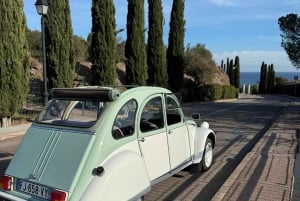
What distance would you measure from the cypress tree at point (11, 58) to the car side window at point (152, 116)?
1064cm

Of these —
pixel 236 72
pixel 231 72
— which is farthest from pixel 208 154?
pixel 231 72

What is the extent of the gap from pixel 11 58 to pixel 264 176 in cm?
1137

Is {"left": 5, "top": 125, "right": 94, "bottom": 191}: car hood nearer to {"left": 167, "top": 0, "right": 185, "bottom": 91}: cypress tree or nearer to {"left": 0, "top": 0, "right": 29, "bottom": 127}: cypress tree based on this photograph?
{"left": 0, "top": 0, "right": 29, "bottom": 127}: cypress tree

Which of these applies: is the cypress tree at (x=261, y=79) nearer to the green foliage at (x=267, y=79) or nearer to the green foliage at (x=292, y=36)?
the green foliage at (x=267, y=79)

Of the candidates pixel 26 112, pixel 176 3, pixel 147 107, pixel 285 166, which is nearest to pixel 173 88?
pixel 176 3

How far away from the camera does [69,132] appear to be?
15.7 feet

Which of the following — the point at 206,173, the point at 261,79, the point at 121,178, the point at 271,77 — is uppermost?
the point at 271,77

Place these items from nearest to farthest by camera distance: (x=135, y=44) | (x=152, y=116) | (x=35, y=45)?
1. (x=152, y=116)
2. (x=135, y=44)
3. (x=35, y=45)

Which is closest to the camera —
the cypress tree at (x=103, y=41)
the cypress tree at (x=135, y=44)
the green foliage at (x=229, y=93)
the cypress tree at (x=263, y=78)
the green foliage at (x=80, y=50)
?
the cypress tree at (x=103, y=41)

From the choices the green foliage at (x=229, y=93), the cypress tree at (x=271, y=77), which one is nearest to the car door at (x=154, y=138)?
the green foliage at (x=229, y=93)

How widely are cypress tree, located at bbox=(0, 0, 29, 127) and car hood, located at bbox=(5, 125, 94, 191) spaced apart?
10.8 m

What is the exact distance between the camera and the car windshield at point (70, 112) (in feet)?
16.5

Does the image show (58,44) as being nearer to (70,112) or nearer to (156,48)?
(70,112)

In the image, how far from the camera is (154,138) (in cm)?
554
